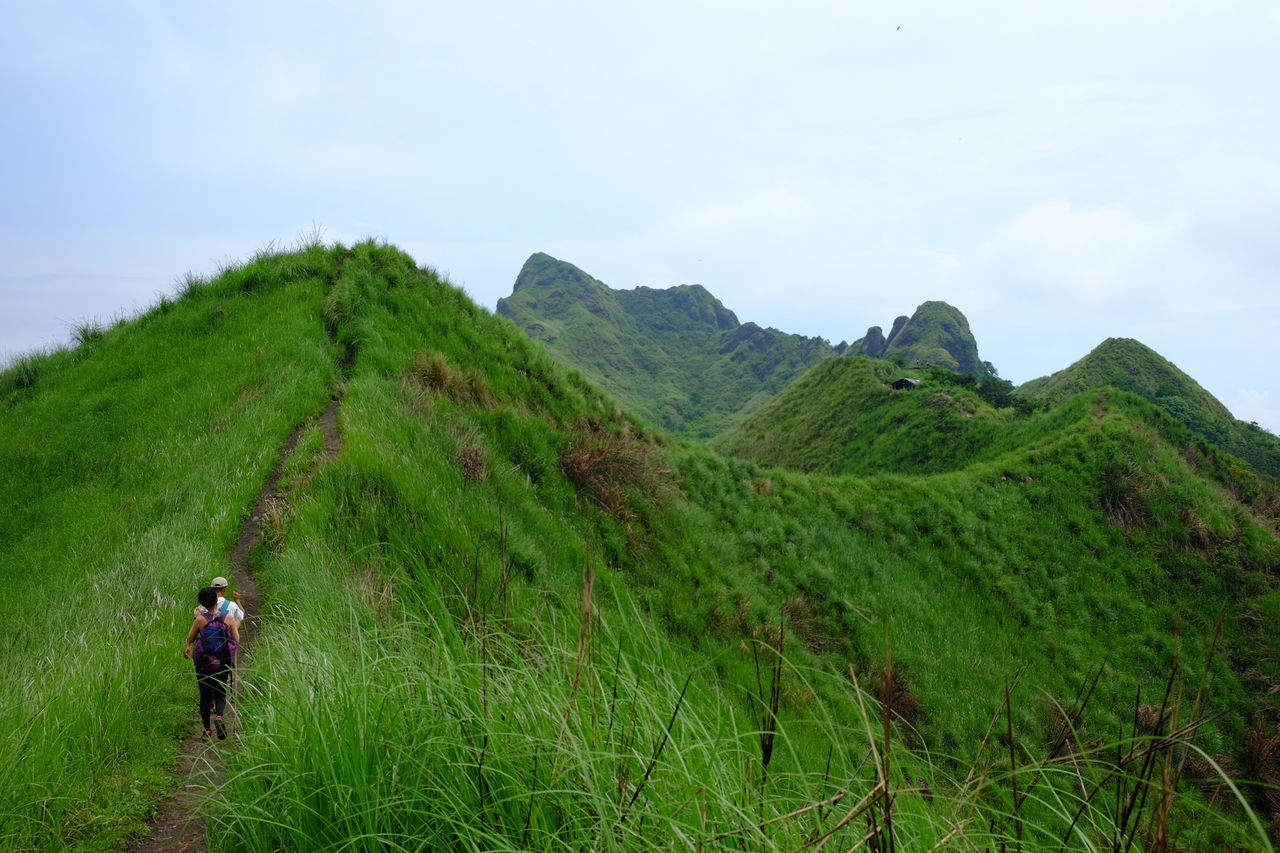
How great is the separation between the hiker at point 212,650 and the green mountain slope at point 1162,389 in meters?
51.1

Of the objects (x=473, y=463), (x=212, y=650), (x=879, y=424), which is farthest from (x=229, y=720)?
(x=879, y=424)

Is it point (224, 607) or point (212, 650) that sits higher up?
point (224, 607)

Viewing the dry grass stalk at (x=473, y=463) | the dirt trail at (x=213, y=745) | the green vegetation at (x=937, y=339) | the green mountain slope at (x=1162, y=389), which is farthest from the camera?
the green vegetation at (x=937, y=339)

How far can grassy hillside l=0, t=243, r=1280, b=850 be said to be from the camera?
9.23 ft

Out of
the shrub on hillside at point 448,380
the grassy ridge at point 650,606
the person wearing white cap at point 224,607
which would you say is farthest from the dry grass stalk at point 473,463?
the person wearing white cap at point 224,607

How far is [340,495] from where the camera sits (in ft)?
26.7

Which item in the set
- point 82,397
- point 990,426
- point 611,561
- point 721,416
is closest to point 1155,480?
point 990,426

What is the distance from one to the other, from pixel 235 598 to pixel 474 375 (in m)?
8.14

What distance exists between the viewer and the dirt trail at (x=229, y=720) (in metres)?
3.92

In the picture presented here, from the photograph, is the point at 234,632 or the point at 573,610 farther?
the point at 234,632

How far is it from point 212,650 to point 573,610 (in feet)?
11.1

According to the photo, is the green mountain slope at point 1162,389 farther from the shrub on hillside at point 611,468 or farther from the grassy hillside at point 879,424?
the shrub on hillside at point 611,468

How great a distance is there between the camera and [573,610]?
4742mm

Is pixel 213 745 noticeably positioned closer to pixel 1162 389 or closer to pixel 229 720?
pixel 229 720
